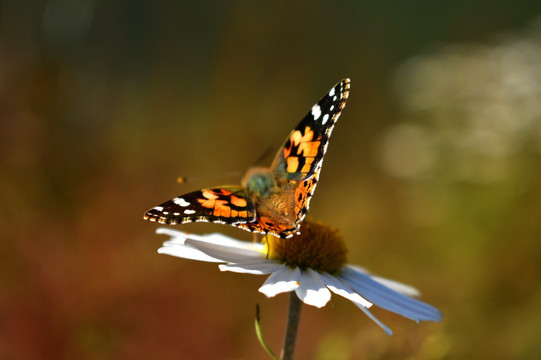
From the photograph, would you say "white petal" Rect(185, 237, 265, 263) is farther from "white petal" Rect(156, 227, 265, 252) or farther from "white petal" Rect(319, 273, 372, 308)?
"white petal" Rect(319, 273, 372, 308)

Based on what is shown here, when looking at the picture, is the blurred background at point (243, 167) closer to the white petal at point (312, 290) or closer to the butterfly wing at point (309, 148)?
the white petal at point (312, 290)

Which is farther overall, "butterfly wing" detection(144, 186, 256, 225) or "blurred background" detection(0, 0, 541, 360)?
"blurred background" detection(0, 0, 541, 360)

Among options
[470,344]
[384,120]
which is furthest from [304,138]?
[384,120]

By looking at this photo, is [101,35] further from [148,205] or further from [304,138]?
[304,138]

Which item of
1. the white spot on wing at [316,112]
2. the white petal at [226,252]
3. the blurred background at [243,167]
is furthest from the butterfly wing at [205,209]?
the blurred background at [243,167]

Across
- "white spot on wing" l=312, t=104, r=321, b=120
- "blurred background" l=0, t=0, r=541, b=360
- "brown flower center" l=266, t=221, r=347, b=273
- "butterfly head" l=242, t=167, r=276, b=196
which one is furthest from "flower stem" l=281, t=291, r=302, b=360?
"white spot on wing" l=312, t=104, r=321, b=120
